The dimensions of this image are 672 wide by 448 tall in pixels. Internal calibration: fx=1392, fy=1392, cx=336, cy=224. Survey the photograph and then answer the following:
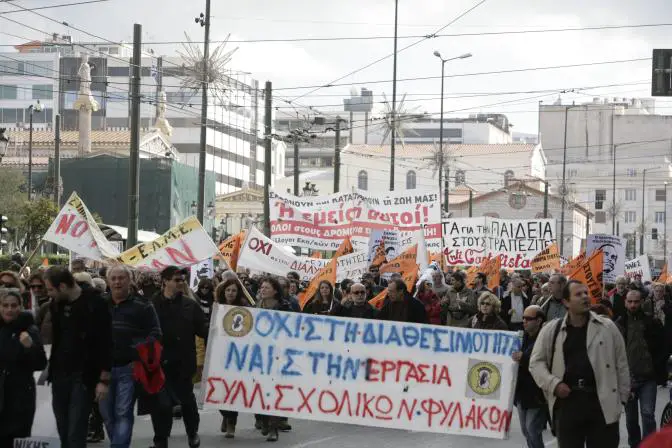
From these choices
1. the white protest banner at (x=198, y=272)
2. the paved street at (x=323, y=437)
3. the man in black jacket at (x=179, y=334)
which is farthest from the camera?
the white protest banner at (x=198, y=272)

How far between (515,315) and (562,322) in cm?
954

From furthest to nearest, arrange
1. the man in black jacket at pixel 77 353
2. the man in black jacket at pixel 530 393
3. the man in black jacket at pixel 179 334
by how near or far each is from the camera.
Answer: the man in black jacket at pixel 179 334 < the man in black jacket at pixel 530 393 < the man in black jacket at pixel 77 353

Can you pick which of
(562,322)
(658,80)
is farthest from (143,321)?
(658,80)

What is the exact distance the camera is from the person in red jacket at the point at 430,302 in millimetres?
16938

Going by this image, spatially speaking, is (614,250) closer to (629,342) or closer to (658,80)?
(658,80)

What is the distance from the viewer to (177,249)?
16.3 m

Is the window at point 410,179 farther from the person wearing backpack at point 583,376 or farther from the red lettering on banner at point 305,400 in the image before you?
the person wearing backpack at point 583,376

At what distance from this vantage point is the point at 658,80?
63.2 feet

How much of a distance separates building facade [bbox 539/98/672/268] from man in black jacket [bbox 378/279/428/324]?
112 m

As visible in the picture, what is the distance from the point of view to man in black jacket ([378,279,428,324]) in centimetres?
1408

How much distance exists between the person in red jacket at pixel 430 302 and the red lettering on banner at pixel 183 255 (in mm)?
2890

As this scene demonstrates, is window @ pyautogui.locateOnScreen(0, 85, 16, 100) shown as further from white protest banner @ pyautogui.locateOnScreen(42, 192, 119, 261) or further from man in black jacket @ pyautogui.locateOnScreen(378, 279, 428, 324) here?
man in black jacket @ pyautogui.locateOnScreen(378, 279, 428, 324)

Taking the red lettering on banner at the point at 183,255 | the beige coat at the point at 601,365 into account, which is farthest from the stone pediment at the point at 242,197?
the beige coat at the point at 601,365

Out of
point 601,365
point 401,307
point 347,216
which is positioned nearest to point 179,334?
point 401,307
